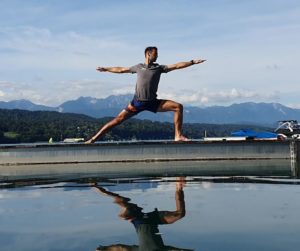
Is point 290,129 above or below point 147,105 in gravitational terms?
below

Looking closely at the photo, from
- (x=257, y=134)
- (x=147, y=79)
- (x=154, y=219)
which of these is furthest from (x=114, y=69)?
(x=257, y=134)

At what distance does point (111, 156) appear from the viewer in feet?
117

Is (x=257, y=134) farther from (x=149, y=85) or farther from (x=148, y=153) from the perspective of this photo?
(x=149, y=85)

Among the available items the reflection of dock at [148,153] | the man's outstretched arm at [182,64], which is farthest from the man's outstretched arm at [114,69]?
the reflection of dock at [148,153]

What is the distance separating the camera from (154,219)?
9.75m

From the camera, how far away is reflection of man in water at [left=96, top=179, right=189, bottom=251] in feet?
24.7

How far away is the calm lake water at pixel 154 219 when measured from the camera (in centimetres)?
781

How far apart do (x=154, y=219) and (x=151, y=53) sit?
1441 centimetres

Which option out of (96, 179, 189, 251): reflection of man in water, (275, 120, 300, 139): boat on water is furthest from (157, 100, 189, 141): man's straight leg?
(275, 120, 300, 139): boat on water

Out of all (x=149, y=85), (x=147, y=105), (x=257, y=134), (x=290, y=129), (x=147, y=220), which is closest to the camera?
(x=147, y=220)

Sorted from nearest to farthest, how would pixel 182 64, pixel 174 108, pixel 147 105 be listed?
1. pixel 182 64
2. pixel 147 105
3. pixel 174 108

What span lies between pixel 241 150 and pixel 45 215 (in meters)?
26.7

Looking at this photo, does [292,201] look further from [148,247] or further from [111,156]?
[111,156]

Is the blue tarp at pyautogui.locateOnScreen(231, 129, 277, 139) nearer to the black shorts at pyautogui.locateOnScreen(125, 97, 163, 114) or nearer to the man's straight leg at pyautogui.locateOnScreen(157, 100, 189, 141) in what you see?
the man's straight leg at pyautogui.locateOnScreen(157, 100, 189, 141)
